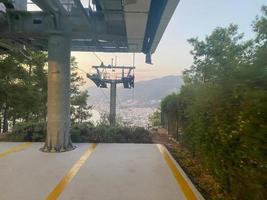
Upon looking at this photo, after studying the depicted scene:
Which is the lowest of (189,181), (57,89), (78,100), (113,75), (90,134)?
(189,181)

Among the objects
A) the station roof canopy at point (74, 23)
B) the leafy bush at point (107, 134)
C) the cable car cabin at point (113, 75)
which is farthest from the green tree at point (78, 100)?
the station roof canopy at point (74, 23)

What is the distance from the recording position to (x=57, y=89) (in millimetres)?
8680

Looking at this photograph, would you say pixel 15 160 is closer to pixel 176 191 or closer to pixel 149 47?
pixel 176 191

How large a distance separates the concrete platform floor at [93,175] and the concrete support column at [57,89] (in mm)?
559

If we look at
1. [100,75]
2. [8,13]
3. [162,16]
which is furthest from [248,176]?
[100,75]

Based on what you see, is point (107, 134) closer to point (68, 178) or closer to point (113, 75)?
point (68, 178)

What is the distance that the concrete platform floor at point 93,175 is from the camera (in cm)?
479

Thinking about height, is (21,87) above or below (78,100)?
above

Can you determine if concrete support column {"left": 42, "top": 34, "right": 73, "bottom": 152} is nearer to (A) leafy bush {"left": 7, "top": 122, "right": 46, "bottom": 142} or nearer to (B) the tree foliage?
(A) leafy bush {"left": 7, "top": 122, "right": 46, "bottom": 142}

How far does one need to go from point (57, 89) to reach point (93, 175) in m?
3.51

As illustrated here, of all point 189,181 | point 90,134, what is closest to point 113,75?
point 90,134

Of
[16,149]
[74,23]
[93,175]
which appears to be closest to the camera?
[93,175]

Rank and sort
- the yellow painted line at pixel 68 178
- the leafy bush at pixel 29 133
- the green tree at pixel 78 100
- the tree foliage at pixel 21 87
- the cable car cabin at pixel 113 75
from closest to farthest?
1. the yellow painted line at pixel 68 178
2. the leafy bush at pixel 29 133
3. the tree foliage at pixel 21 87
4. the cable car cabin at pixel 113 75
5. the green tree at pixel 78 100

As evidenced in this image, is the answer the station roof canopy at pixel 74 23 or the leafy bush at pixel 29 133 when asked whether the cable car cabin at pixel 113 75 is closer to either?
the leafy bush at pixel 29 133
